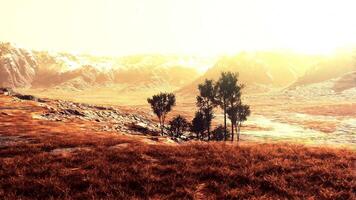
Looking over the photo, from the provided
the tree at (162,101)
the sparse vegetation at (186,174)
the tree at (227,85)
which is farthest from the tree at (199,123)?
the sparse vegetation at (186,174)

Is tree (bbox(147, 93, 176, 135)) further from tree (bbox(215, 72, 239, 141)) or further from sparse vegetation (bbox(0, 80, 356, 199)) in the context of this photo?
sparse vegetation (bbox(0, 80, 356, 199))

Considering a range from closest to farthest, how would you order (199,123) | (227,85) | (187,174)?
(187,174)
(227,85)
(199,123)

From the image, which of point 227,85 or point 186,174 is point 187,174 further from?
point 227,85

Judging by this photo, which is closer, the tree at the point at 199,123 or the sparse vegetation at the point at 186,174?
the sparse vegetation at the point at 186,174

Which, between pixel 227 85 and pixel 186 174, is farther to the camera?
pixel 227 85

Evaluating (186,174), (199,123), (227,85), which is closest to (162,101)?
(199,123)

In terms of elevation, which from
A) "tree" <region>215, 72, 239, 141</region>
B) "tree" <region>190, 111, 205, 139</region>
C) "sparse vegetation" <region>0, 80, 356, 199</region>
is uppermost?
"tree" <region>215, 72, 239, 141</region>

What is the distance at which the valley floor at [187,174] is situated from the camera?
12773 millimetres

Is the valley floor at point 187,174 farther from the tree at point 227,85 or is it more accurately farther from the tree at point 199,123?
the tree at point 199,123

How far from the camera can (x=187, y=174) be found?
589 inches

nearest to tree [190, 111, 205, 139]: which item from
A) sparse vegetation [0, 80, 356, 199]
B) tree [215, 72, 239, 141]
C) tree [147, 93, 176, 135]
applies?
tree [147, 93, 176, 135]

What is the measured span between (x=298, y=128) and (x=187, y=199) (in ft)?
530

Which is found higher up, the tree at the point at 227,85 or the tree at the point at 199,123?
the tree at the point at 227,85

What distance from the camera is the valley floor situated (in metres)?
12.8
